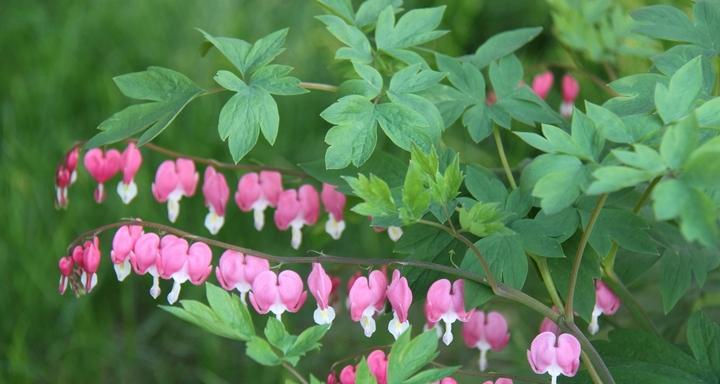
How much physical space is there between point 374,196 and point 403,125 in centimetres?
19

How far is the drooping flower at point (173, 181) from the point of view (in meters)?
1.81

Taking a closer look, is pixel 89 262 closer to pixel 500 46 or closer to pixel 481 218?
pixel 481 218

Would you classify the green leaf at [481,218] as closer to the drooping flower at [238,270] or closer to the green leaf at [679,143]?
the green leaf at [679,143]

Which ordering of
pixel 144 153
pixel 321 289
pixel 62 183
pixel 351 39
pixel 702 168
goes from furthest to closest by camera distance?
pixel 144 153 → pixel 62 183 → pixel 351 39 → pixel 321 289 → pixel 702 168

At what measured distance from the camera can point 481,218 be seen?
129 centimetres

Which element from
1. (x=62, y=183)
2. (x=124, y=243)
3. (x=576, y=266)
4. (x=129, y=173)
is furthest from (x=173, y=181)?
(x=576, y=266)

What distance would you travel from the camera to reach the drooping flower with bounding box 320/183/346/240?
181 cm

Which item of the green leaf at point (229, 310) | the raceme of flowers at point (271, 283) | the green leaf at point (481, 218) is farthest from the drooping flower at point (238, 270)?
the green leaf at point (481, 218)

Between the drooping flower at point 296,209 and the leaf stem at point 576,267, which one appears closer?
the leaf stem at point 576,267

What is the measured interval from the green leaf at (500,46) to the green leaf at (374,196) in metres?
0.60

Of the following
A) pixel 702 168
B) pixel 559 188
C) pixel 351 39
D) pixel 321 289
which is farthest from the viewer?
pixel 351 39

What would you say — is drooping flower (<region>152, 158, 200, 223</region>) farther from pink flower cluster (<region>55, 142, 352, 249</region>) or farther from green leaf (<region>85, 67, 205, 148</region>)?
green leaf (<region>85, 67, 205, 148</region>)

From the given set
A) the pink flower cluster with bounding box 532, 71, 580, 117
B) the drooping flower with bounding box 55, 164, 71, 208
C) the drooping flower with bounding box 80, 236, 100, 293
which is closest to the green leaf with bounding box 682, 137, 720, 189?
the drooping flower with bounding box 80, 236, 100, 293

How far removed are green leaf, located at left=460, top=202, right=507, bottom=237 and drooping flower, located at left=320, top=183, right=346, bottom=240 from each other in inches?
21.1
